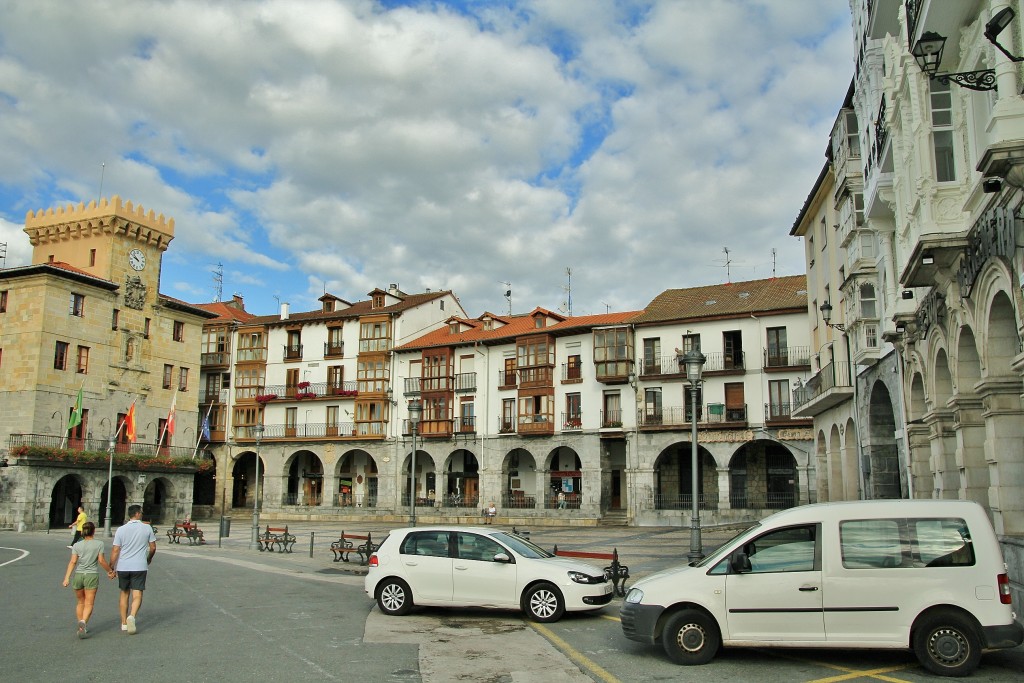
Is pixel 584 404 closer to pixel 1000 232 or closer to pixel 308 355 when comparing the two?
pixel 308 355

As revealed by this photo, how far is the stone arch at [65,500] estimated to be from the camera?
46719 millimetres

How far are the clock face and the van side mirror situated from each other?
4974 cm

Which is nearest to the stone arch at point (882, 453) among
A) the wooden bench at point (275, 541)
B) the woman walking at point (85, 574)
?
the wooden bench at point (275, 541)

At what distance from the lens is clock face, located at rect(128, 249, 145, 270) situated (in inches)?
2025

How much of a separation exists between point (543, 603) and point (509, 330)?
135ft

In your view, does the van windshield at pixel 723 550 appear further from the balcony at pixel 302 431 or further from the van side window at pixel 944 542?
the balcony at pixel 302 431

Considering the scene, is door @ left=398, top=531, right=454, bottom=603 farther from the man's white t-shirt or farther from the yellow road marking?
the man's white t-shirt

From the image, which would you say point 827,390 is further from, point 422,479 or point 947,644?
point 422,479

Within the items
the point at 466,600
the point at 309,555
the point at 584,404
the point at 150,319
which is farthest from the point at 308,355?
the point at 466,600

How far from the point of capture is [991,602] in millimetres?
8852

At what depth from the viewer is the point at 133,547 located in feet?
37.1

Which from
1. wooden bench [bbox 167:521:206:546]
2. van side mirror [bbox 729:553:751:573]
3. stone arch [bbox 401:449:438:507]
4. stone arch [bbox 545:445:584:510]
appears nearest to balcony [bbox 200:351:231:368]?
stone arch [bbox 401:449:438:507]

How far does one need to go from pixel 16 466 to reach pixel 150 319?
13.2m

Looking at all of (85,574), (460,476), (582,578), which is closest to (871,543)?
(582,578)
